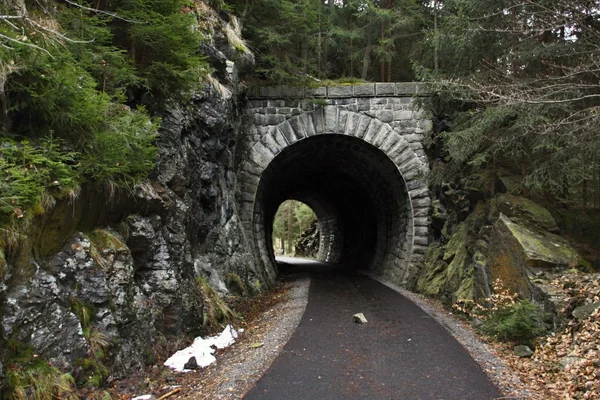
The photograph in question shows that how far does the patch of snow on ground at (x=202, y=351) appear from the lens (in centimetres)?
558

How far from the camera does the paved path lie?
4.80 metres

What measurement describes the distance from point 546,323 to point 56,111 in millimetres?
6700

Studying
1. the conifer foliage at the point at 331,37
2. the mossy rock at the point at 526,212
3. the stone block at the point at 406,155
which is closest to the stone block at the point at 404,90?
the stone block at the point at 406,155

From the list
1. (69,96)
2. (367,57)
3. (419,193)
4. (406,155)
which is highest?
(367,57)

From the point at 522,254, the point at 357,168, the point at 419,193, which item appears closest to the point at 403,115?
the point at 419,193

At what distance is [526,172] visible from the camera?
8859 mm

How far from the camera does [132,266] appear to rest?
17.5 ft

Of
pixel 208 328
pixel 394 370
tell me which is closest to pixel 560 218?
pixel 394 370

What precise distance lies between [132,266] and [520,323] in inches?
210

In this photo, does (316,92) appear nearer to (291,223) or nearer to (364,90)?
(364,90)

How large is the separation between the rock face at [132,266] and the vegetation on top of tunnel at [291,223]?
83.6 feet

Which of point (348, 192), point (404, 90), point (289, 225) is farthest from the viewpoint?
point (289, 225)

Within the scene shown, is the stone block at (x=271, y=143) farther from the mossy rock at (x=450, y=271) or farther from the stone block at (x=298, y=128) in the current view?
the mossy rock at (x=450, y=271)

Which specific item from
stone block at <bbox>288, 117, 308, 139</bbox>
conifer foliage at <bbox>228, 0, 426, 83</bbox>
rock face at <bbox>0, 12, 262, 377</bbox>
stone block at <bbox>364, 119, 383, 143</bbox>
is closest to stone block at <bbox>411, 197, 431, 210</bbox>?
stone block at <bbox>364, 119, 383, 143</bbox>
